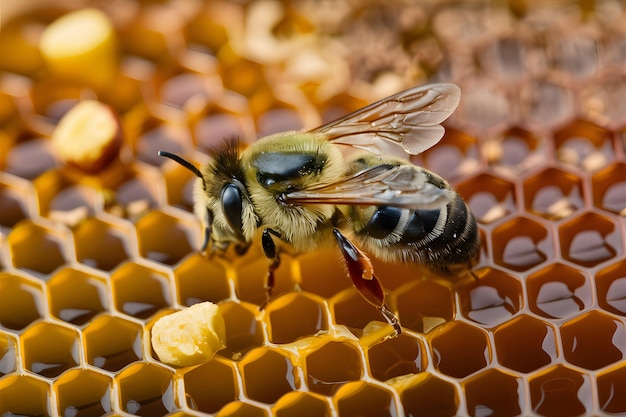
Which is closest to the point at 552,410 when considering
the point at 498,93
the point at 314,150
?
the point at 314,150

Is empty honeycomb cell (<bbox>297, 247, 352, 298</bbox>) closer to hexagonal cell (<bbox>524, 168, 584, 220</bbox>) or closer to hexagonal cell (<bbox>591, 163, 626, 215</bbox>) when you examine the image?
hexagonal cell (<bbox>524, 168, 584, 220</bbox>)

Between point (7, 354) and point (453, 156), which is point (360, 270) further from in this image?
point (7, 354)

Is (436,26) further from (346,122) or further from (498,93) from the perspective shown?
(346,122)

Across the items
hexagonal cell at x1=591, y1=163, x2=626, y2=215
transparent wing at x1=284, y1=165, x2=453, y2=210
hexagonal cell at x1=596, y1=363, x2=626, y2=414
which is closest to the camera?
transparent wing at x1=284, y1=165, x2=453, y2=210

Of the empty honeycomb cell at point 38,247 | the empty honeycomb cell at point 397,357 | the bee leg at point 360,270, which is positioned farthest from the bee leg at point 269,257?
the empty honeycomb cell at point 38,247

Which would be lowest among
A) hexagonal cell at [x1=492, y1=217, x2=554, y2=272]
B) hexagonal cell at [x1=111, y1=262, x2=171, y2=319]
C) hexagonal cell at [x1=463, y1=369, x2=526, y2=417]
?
hexagonal cell at [x1=463, y1=369, x2=526, y2=417]

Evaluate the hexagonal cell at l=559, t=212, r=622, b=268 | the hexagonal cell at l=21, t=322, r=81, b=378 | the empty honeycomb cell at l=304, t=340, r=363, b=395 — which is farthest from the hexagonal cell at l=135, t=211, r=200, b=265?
the hexagonal cell at l=559, t=212, r=622, b=268
